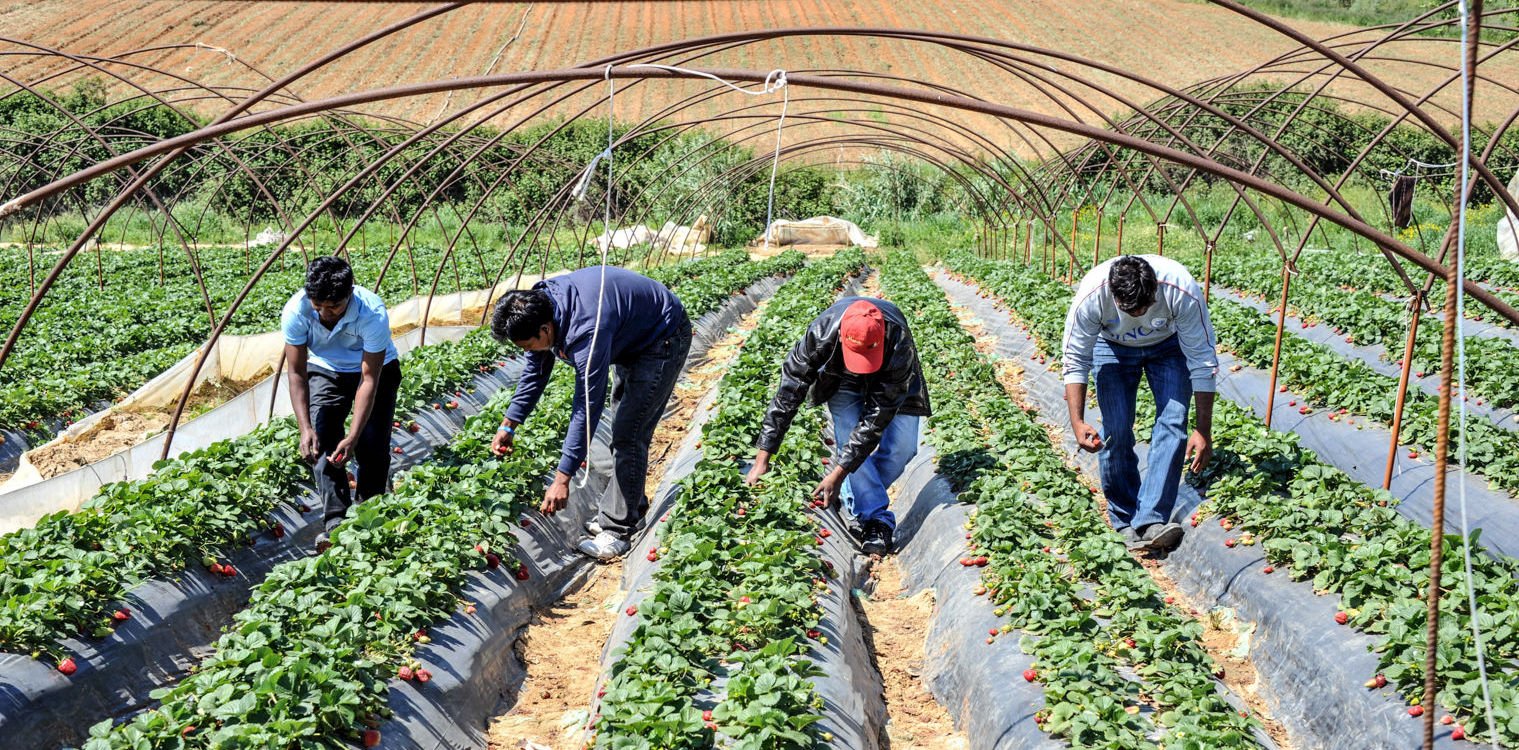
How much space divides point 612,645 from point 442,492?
1.53m

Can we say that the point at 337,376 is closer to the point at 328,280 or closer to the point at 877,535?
the point at 328,280

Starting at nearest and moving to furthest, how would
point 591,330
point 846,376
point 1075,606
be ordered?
point 1075,606
point 591,330
point 846,376

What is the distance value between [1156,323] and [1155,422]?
0.64 metres

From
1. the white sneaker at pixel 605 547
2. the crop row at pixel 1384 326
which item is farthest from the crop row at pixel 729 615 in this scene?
the crop row at pixel 1384 326

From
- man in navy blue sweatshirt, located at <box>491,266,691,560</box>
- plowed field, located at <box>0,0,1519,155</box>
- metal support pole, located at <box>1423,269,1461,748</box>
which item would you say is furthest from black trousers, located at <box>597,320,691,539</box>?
plowed field, located at <box>0,0,1519,155</box>

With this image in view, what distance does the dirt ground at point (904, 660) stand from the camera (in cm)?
469

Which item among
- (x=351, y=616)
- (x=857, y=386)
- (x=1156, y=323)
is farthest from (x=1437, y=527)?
(x=351, y=616)

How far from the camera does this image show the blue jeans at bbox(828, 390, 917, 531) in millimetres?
6270

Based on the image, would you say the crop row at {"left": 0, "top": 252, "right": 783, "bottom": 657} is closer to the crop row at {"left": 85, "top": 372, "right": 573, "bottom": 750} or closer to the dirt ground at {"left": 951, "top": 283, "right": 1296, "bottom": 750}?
the crop row at {"left": 85, "top": 372, "right": 573, "bottom": 750}

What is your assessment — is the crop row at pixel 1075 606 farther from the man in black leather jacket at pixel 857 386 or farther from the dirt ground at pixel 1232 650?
the man in black leather jacket at pixel 857 386

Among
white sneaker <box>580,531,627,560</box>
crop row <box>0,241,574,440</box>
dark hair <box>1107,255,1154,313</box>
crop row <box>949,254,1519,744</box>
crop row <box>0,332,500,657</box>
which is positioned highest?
dark hair <box>1107,255,1154,313</box>

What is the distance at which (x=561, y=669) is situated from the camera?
5.34 meters

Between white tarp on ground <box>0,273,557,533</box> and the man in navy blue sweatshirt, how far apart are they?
8.82 feet

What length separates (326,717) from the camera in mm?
3748
